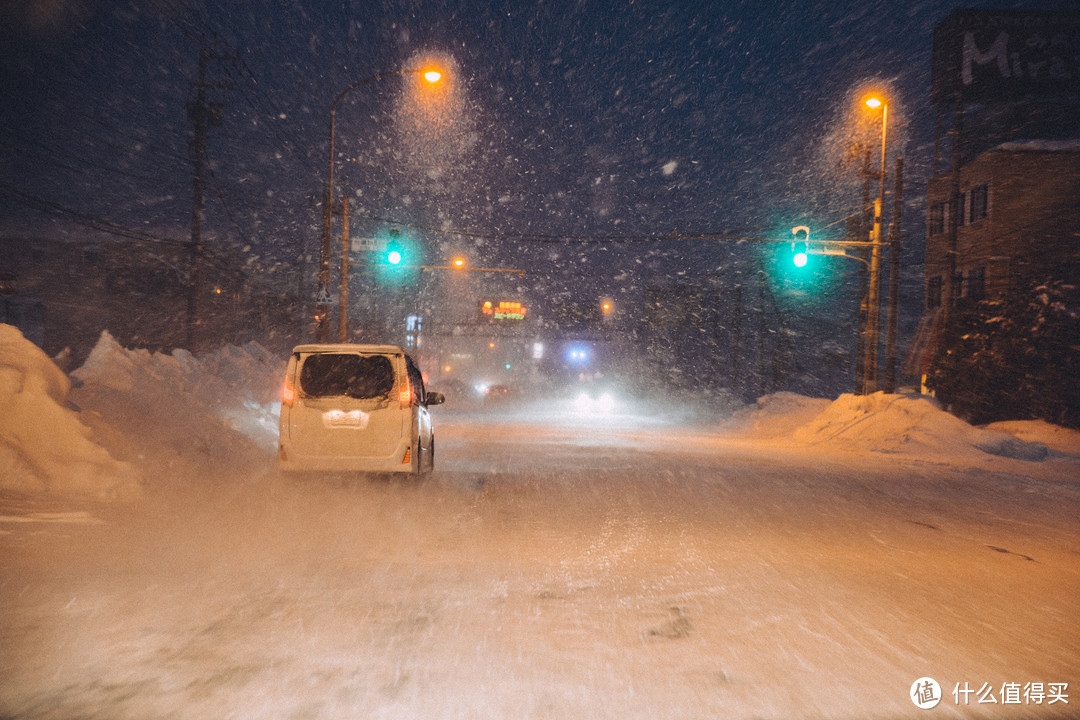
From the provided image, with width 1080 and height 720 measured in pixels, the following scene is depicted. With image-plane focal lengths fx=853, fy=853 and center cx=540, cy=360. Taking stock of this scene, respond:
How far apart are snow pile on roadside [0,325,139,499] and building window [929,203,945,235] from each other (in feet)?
Answer: 126

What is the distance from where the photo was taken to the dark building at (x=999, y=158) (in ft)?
111

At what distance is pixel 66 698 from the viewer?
13.2 feet

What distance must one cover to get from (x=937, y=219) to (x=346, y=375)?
120 feet

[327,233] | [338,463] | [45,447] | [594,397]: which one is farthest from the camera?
[594,397]

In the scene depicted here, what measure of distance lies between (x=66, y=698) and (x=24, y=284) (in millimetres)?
59012

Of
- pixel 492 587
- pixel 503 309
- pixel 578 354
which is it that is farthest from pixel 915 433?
pixel 578 354

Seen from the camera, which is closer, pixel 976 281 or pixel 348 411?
pixel 348 411

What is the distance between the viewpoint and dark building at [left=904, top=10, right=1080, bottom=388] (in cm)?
3384

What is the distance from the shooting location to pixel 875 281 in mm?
26344

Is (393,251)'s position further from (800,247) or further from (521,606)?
(521,606)

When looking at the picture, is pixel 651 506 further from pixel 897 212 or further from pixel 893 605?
pixel 897 212

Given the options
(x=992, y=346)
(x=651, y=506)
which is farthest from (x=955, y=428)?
(x=651, y=506)

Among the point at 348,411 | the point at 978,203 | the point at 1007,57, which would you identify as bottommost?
the point at 348,411

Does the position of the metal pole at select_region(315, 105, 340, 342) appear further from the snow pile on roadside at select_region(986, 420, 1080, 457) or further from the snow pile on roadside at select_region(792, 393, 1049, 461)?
the snow pile on roadside at select_region(986, 420, 1080, 457)
